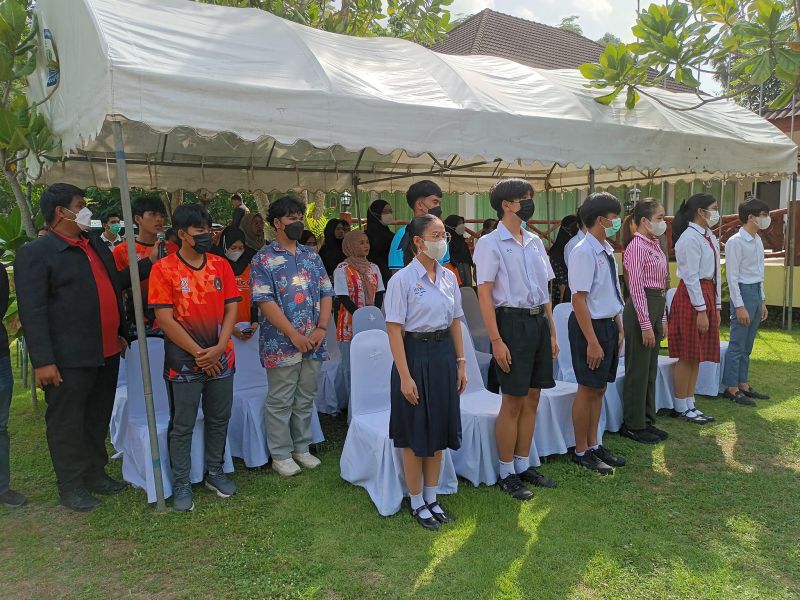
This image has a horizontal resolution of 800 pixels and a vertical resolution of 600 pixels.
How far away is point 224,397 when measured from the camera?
354 centimetres

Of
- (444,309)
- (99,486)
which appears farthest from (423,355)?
(99,486)

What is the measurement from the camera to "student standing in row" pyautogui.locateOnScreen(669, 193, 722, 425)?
181 inches

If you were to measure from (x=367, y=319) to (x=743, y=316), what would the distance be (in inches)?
132

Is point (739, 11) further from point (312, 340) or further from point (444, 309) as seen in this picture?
point (312, 340)

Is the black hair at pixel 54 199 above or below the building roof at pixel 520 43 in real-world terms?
below

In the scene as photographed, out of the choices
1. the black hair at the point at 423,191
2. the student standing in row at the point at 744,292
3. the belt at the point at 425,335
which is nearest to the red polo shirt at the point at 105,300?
the belt at the point at 425,335

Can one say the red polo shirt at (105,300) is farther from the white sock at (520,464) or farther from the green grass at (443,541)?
the white sock at (520,464)

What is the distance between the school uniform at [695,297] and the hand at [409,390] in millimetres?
2766

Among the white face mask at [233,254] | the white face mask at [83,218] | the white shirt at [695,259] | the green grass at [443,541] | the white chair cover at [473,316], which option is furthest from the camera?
the white chair cover at [473,316]

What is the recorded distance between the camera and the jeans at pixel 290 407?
12.7ft

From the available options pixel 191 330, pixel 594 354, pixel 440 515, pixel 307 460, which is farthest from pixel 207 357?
pixel 594 354

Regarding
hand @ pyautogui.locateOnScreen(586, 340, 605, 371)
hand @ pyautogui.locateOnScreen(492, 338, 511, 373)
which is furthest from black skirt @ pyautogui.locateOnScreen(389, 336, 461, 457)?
hand @ pyautogui.locateOnScreen(586, 340, 605, 371)

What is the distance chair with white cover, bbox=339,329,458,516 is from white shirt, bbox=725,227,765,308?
11.2ft

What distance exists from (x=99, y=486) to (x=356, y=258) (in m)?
2.43
